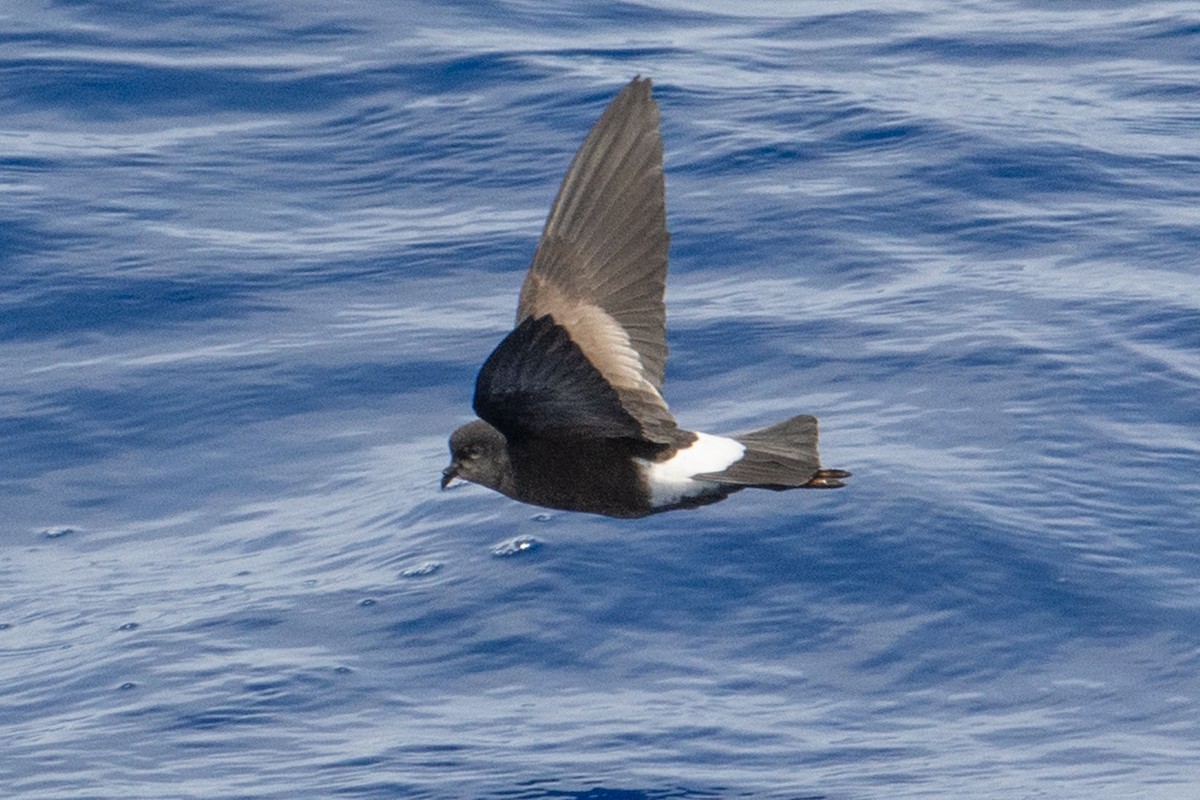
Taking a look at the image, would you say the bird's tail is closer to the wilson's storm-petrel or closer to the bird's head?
the wilson's storm-petrel

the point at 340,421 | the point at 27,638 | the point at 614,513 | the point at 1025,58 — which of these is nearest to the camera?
the point at 614,513

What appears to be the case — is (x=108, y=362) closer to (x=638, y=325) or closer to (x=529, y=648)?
(x=529, y=648)

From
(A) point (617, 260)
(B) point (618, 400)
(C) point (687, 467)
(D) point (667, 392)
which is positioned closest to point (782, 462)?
(C) point (687, 467)

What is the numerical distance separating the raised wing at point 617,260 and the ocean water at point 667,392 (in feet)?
4.58

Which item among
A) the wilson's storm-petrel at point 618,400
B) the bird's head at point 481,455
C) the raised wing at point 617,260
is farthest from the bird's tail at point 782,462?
the bird's head at point 481,455

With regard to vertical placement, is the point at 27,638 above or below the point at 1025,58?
below

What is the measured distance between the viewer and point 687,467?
5465 mm

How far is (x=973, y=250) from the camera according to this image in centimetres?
955

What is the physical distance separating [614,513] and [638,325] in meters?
0.55

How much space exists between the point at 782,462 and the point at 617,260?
2.46 ft

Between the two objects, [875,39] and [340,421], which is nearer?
[340,421]

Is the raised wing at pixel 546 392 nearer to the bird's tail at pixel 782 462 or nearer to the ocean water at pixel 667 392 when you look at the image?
the bird's tail at pixel 782 462

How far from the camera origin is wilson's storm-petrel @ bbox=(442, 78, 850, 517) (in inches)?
210

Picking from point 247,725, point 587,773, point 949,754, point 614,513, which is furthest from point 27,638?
point 949,754
